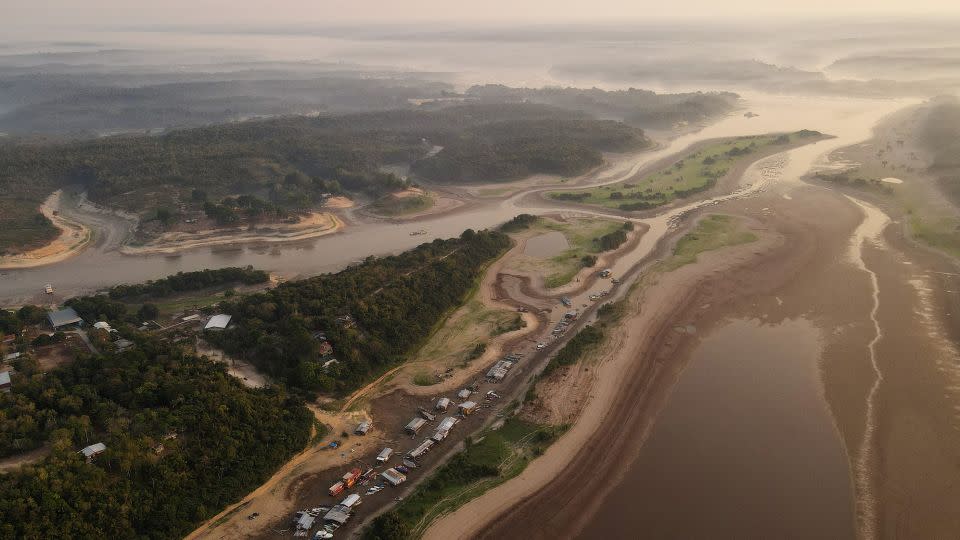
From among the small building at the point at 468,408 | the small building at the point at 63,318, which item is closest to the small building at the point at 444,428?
the small building at the point at 468,408

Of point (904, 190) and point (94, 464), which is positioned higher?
point (904, 190)

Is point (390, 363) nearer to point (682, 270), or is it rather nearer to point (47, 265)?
point (682, 270)

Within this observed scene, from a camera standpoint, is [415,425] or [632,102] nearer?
[415,425]

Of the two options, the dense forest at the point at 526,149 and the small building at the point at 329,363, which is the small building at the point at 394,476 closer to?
the small building at the point at 329,363

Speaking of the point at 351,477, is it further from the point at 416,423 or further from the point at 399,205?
the point at 399,205

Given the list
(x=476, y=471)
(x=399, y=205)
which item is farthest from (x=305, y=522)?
(x=399, y=205)

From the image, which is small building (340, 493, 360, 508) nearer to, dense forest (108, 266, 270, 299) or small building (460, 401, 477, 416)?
small building (460, 401, 477, 416)

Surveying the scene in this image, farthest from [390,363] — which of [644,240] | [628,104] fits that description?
[628,104]
